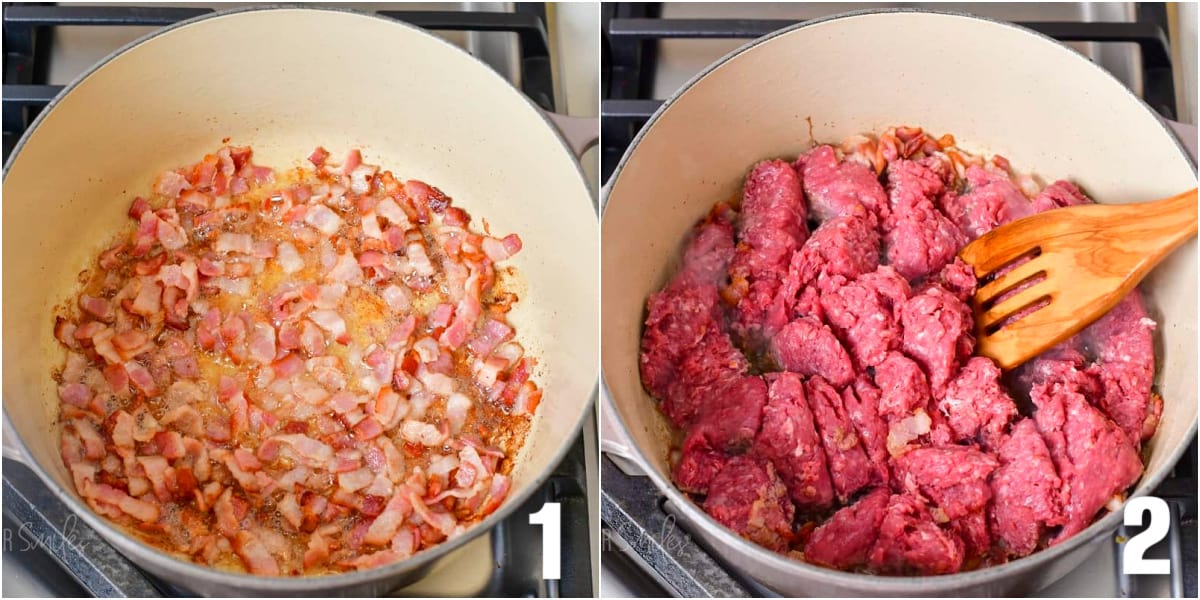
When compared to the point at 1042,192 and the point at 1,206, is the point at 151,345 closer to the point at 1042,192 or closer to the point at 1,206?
the point at 1,206

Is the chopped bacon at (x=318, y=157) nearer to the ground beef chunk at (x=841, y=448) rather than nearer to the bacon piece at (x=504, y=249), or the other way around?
the bacon piece at (x=504, y=249)

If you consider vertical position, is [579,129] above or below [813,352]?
above

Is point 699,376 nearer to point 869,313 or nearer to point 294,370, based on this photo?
point 869,313

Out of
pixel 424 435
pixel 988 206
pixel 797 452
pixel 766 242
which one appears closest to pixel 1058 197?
pixel 988 206

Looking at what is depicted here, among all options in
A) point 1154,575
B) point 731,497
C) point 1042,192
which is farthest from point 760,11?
point 1154,575

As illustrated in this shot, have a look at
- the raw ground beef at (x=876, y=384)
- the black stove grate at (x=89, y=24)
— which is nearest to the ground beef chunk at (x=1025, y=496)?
the raw ground beef at (x=876, y=384)

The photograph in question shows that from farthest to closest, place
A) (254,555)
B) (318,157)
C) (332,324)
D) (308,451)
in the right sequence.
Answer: (318,157) < (332,324) < (308,451) < (254,555)
